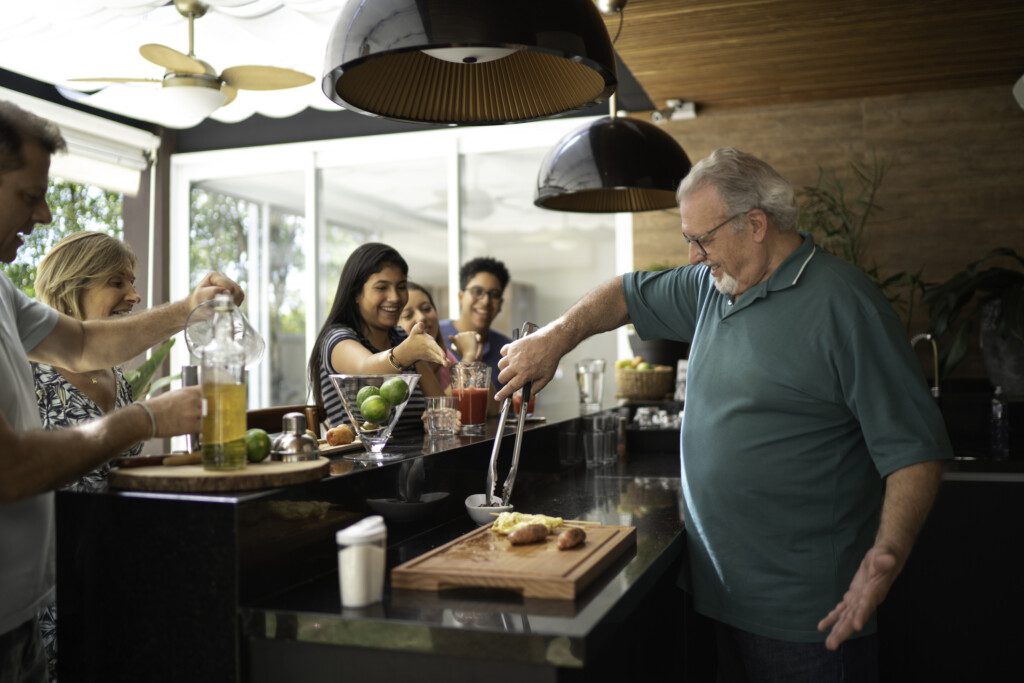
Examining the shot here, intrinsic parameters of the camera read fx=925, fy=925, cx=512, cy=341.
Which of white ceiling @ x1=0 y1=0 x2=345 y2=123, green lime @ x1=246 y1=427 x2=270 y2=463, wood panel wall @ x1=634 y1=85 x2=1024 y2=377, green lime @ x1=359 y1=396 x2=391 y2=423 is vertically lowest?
green lime @ x1=246 y1=427 x2=270 y2=463

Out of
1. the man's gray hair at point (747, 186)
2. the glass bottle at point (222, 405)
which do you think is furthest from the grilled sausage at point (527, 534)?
the man's gray hair at point (747, 186)

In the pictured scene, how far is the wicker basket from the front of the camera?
447 cm

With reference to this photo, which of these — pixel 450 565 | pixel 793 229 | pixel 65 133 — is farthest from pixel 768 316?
pixel 65 133

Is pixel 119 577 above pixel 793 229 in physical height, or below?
below

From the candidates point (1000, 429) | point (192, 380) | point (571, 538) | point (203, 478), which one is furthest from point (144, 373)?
point (1000, 429)

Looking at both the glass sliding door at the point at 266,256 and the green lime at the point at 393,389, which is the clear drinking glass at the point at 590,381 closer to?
the green lime at the point at 393,389

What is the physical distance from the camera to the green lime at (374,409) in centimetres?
194

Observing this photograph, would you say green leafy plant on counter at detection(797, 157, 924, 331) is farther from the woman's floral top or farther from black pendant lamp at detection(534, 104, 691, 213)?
the woman's floral top

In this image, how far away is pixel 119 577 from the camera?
59.8 inches

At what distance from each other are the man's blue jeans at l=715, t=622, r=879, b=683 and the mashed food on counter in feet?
1.53

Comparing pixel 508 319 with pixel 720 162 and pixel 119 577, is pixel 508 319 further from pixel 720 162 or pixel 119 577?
pixel 119 577

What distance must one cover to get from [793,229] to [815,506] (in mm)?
586

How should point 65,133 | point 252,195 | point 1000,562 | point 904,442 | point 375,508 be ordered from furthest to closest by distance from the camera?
1. point 252,195
2. point 65,133
3. point 1000,562
4. point 375,508
5. point 904,442

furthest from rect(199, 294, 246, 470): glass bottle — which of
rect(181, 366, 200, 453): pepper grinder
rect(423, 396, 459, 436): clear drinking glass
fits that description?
rect(423, 396, 459, 436): clear drinking glass
